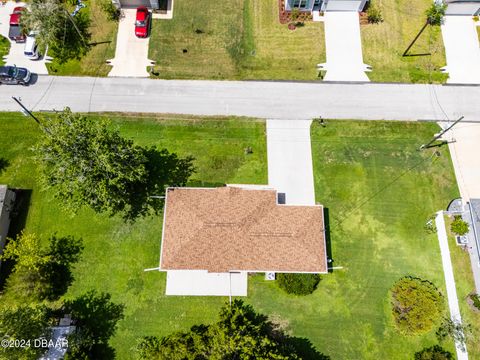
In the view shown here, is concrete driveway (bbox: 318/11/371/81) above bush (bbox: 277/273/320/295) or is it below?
above

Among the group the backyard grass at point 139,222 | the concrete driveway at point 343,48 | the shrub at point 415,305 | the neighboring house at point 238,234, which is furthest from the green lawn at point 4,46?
the shrub at point 415,305

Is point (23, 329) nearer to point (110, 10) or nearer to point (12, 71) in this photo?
point (12, 71)

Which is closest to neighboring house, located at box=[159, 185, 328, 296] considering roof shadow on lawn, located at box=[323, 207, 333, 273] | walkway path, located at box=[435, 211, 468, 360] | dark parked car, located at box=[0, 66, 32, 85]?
roof shadow on lawn, located at box=[323, 207, 333, 273]

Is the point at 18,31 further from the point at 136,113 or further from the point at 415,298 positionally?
the point at 415,298

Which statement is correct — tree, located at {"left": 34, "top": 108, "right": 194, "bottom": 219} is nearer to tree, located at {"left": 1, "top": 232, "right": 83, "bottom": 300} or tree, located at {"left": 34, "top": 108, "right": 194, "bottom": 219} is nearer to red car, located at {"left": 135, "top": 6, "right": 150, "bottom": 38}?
tree, located at {"left": 1, "top": 232, "right": 83, "bottom": 300}

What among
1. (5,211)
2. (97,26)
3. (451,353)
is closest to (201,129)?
(97,26)
